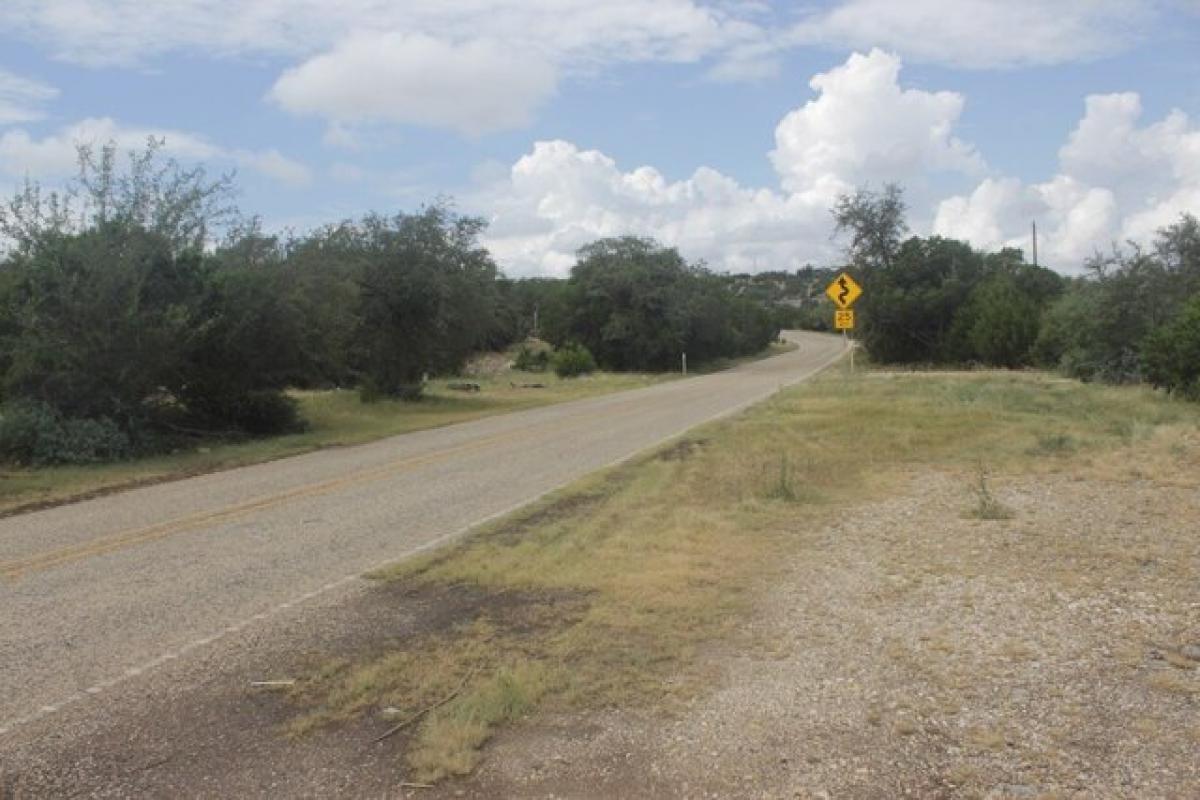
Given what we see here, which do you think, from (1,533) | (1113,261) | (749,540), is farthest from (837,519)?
A: (1113,261)

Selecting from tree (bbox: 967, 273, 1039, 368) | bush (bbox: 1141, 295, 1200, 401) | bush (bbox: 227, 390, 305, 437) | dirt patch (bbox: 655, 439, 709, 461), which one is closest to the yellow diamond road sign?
bush (bbox: 1141, 295, 1200, 401)

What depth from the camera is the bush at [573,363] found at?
52844 millimetres

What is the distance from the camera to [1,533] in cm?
1096

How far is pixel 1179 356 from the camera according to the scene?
23922mm

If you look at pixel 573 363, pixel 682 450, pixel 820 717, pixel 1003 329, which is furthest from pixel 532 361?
pixel 820 717

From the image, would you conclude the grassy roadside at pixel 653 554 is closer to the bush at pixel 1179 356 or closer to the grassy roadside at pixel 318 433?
the bush at pixel 1179 356

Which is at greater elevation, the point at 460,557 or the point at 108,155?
the point at 108,155

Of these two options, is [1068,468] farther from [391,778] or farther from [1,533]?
[1,533]

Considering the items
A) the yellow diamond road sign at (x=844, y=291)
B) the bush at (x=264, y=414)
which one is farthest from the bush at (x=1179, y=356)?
the bush at (x=264, y=414)

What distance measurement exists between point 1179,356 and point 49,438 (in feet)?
77.6

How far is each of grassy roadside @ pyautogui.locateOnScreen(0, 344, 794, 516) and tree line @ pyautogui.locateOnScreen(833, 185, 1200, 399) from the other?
14189 mm

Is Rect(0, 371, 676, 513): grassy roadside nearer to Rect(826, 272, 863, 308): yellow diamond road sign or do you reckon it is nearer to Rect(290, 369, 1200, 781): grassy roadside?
Rect(290, 369, 1200, 781): grassy roadside

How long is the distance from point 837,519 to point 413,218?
24.7 m

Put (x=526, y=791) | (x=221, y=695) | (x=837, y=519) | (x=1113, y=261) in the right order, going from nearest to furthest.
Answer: (x=526, y=791), (x=221, y=695), (x=837, y=519), (x=1113, y=261)
